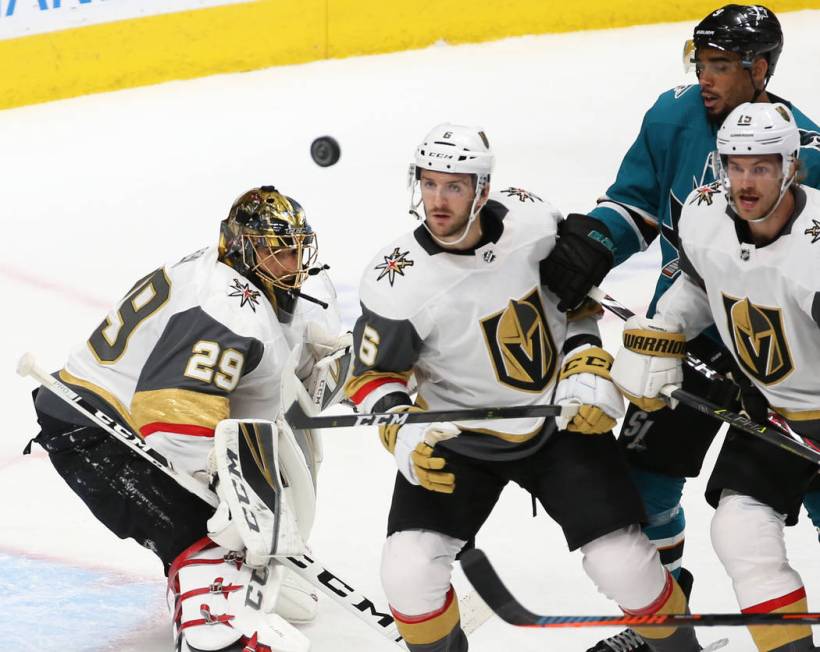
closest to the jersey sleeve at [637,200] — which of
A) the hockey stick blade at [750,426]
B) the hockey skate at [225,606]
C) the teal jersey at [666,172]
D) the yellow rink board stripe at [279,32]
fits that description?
the teal jersey at [666,172]

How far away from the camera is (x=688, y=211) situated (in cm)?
297

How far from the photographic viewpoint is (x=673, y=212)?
3.31m

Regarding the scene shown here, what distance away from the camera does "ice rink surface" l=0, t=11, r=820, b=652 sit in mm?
5262

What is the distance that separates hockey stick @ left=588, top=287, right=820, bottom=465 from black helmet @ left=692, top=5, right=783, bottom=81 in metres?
0.59

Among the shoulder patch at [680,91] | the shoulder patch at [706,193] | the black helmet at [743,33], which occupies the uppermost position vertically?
the black helmet at [743,33]

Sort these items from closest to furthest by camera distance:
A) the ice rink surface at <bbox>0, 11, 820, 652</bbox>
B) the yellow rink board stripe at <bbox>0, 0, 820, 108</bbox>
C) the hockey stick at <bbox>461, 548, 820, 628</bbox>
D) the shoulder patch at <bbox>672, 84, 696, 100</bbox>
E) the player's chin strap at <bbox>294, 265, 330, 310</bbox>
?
1. the hockey stick at <bbox>461, 548, 820, 628</bbox>
2. the shoulder patch at <bbox>672, 84, 696, 100</bbox>
3. the player's chin strap at <bbox>294, 265, 330, 310</bbox>
4. the ice rink surface at <bbox>0, 11, 820, 652</bbox>
5. the yellow rink board stripe at <bbox>0, 0, 820, 108</bbox>

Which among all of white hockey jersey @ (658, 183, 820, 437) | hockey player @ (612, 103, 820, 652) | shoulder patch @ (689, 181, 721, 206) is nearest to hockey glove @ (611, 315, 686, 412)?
hockey player @ (612, 103, 820, 652)

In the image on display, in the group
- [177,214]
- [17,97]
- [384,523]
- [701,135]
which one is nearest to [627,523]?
[701,135]

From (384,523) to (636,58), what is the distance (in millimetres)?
3134

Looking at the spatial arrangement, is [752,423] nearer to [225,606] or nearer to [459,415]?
[459,415]

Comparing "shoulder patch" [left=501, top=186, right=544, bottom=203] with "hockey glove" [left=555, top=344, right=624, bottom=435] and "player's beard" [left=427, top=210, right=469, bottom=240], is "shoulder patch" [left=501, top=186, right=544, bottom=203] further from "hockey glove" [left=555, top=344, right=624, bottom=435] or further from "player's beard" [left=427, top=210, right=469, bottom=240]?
"hockey glove" [left=555, top=344, right=624, bottom=435]

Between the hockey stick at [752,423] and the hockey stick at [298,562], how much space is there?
84 cm

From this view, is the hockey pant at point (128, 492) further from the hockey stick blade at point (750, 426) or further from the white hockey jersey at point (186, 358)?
the hockey stick blade at point (750, 426)

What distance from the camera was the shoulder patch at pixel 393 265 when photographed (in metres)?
2.96
